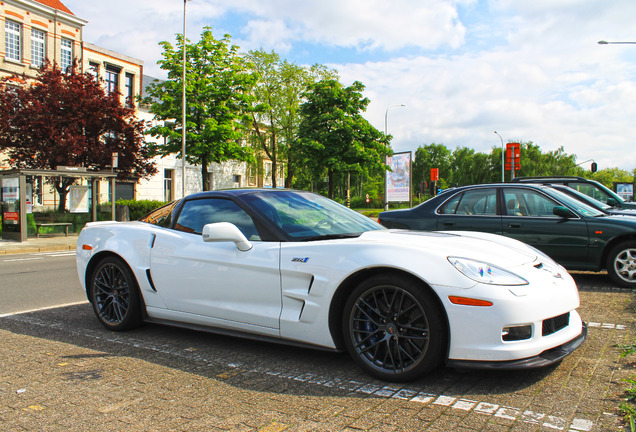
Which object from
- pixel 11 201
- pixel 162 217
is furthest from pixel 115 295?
pixel 11 201

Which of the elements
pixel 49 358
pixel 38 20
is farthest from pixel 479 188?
pixel 38 20

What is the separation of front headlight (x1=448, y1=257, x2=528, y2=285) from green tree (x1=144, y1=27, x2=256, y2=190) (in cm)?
2538

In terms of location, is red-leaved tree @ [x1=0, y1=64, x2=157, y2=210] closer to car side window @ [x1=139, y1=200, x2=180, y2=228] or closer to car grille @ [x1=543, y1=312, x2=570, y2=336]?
car side window @ [x1=139, y1=200, x2=180, y2=228]

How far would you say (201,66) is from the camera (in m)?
29.1

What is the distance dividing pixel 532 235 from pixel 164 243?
535 cm

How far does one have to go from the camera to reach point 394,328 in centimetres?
333

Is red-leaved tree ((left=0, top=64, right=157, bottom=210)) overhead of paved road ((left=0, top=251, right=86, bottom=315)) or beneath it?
overhead

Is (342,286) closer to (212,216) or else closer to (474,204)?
(212,216)

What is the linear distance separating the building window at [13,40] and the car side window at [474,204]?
31.0 metres

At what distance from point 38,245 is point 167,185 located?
25344 mm

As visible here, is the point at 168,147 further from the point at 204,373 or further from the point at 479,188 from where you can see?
the point at 204,373

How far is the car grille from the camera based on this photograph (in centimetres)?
326

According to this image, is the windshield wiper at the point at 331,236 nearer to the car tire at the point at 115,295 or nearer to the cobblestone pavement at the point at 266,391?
the cobblestone pavement at the point at 266,391

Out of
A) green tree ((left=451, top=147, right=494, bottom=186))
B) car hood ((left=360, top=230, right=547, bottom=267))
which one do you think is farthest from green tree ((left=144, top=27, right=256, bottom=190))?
green tree ((left=451, top=147, right=494, bottom=186))
